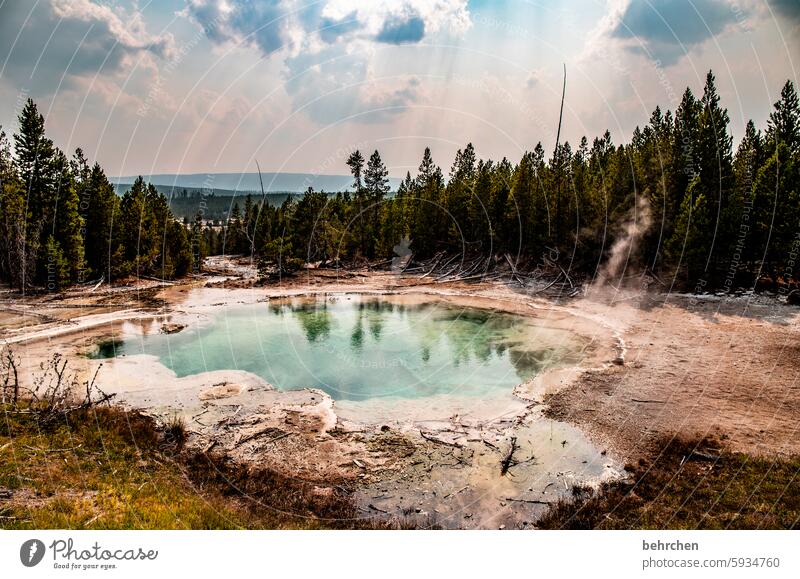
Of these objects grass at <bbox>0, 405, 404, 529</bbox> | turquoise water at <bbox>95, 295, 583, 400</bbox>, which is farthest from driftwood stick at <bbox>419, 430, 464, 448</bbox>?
turquoise water at <bbox>95, 295, 583, 400</bbox>

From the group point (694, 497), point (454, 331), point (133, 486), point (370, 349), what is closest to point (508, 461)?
point (694, 497)

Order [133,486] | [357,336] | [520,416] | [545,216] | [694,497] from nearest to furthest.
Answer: [133,486]
[694,497]
[520,416]
[357,336]
[545,216]

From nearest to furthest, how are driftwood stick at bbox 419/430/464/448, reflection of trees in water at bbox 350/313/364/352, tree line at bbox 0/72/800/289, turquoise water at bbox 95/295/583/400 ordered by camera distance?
1. driftwood stick at bbox 419/430/464/448
2. turquoise water at bbox 95/295/583/400
3. reflection of trees in water at bbox 350/313/364/352
4. tree line at bbox 0/72/800/289

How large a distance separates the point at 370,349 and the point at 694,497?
18727 mm

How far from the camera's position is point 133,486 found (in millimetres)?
10203

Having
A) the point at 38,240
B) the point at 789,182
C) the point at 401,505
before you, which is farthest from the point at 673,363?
the point at 38,240

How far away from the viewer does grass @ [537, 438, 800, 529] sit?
9383 mm

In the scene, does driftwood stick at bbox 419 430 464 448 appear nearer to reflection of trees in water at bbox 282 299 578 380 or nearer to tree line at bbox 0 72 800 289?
reflection of trees in water at bbox 282 299 578 380

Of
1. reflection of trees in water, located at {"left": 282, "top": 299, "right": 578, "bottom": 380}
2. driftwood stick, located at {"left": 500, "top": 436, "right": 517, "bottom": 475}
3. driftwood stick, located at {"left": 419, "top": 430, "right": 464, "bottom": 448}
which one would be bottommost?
driftwood stick, located at {"left": 419, "top": 430, "right": 464, "bottom": 448}

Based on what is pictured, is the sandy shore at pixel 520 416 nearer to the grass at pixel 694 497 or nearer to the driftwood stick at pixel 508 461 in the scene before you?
the driftwood stick at pixel 508 461

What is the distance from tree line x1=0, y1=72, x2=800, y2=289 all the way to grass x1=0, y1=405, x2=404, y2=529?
33.1 metres

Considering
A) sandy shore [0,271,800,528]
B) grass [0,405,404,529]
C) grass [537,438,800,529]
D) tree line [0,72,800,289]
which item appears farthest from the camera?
tree line [0,72,800,289]

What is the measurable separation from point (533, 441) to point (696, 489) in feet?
14.9

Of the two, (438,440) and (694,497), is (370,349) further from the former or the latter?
(694,497)
